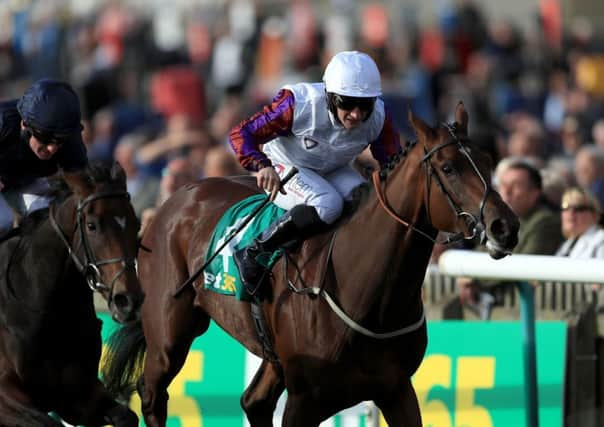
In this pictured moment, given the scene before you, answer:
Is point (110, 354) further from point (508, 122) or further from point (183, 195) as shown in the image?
point (508, 122)

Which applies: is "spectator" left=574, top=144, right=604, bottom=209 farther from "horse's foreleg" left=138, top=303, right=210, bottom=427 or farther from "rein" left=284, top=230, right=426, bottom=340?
"rein" left=284, top=230, right=426, bottom=340

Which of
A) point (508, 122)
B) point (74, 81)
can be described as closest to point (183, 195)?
point (508, 122)

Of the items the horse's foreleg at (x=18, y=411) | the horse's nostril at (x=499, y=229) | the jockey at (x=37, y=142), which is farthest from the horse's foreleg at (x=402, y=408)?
the jockey at (x=37, y=142)

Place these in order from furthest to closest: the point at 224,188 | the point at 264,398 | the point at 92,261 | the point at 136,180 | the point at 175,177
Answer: the point at 136,180 < the point at 175,177 < the point at 224,188 < the point at 264,398 < the point at 92,261

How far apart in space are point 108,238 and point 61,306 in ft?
1.73

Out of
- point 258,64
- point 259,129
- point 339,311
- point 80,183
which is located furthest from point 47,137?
point 258,64

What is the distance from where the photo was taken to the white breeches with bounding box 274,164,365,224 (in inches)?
275

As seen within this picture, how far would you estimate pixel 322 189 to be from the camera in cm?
705

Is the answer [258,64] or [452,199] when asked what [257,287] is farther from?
[258,64]

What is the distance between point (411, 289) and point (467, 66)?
16537mm

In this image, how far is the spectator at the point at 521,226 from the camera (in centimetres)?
862

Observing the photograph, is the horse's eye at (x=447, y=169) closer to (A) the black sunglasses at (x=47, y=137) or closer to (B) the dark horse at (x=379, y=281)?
(B) the dark horse at (x=379, y=281)

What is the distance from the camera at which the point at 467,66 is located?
899 inches

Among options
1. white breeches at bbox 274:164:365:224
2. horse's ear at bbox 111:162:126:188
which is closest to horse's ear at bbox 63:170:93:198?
horse's ear at bbox 111:162:126:188
